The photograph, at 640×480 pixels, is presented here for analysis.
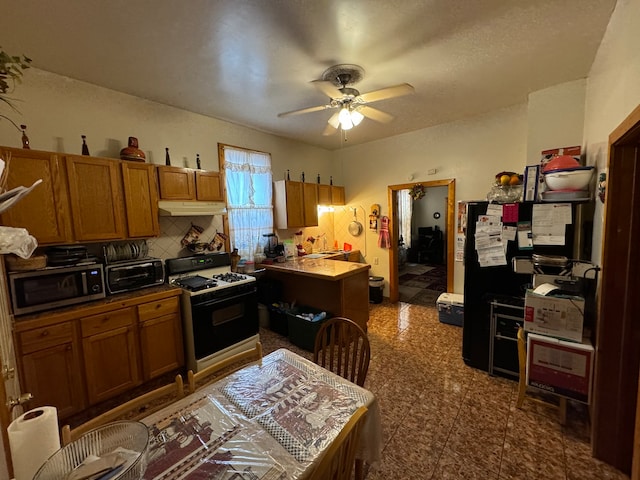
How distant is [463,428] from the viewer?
1908 millimetres

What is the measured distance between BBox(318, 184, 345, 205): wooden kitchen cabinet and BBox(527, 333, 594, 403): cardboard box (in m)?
3.37

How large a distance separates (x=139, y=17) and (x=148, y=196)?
56.5 inches

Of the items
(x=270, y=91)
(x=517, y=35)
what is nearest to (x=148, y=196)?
(x=270, y=91)

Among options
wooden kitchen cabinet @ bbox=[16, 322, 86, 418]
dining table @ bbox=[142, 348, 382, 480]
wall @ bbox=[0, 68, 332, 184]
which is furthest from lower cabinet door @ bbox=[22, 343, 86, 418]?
wall @ bbox=[0, 68, 332, 184]

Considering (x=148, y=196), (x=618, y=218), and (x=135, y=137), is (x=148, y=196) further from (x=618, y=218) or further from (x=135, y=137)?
(x=618, y=218)

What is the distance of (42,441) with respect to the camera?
79cm

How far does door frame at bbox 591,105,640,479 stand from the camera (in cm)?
150

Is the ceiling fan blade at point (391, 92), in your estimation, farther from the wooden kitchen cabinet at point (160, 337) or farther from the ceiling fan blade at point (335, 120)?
the wooden kitchen cabinet at point (160, 337)

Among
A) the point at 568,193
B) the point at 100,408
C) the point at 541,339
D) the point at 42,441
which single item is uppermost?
the point at 568,193

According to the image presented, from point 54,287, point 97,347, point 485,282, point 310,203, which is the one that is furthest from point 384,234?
point 54,287

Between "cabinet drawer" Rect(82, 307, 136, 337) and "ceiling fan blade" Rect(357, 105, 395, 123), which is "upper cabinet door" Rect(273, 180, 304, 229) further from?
"cabinet drawer" Rect(82, 307, 136, 337)

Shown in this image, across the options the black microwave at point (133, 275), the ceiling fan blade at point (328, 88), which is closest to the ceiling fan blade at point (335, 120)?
the ceiling fan blade at point (328, 88)

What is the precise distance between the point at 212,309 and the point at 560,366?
9.38 feet

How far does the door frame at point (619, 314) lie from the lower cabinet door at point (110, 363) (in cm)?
338
